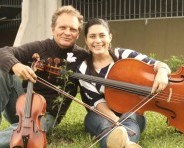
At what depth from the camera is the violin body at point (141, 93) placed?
3451 millimetres

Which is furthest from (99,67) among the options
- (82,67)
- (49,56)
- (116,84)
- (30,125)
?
(30,125)

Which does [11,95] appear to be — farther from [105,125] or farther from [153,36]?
[153,36]

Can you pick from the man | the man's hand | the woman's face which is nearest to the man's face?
the man

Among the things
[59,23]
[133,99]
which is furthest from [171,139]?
[59,23]

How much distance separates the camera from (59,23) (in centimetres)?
374

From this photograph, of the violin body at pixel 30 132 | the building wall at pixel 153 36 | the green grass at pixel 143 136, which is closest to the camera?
the violin body at pixel 30 132

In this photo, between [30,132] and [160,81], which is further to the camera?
[160,81]

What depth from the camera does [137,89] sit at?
135 inches

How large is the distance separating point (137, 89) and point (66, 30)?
0.71 meters

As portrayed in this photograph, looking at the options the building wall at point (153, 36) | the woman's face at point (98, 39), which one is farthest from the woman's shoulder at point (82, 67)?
the building wall at point (153, 36)

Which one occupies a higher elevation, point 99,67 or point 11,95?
point 99,67

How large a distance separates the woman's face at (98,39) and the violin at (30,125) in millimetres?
679

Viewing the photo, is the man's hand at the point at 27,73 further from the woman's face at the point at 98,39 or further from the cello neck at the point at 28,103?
the woman's face at the point at 98,39

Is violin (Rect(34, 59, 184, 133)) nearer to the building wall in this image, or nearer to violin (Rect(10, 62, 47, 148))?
violin (Rect(10, 62, 47, 148))
